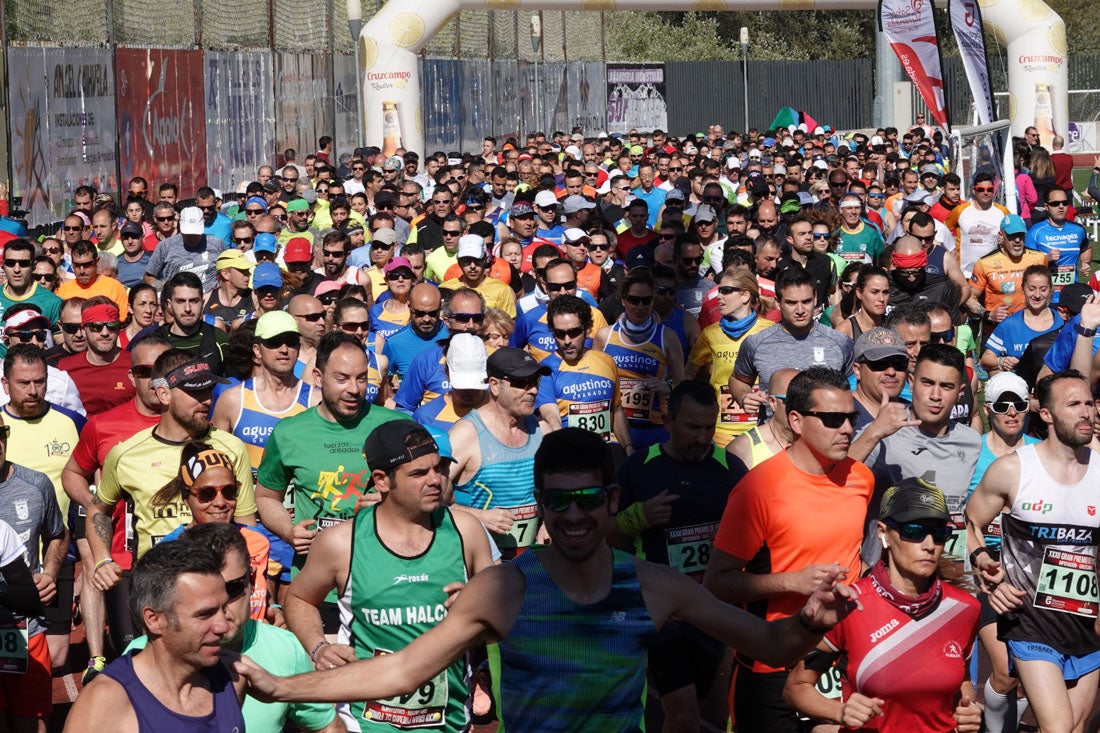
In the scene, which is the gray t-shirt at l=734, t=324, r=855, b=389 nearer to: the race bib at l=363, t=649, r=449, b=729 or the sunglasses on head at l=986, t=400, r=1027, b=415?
the sunglasses on head at l=986, t=400, r=1027, b=415

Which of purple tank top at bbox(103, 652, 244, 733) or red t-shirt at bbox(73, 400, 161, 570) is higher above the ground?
red t-shirt at bbox(73, 400, 161, 570)

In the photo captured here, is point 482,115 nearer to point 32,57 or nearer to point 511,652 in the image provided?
point 32,57

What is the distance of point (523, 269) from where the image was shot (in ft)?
45.0

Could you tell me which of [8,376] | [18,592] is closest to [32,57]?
[8,376]

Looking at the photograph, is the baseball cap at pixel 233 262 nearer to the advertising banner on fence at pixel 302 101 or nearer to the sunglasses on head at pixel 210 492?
the sunglasses on head at pixel 210 492

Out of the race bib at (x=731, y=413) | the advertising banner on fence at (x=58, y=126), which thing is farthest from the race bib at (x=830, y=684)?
the advertising banner on fence at (x=58, y=126)

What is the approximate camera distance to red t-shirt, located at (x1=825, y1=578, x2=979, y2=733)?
4871 mm

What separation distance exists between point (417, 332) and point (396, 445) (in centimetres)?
439

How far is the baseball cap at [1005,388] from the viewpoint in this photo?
684 cm

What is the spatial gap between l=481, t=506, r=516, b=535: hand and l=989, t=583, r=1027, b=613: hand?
5.98 ft

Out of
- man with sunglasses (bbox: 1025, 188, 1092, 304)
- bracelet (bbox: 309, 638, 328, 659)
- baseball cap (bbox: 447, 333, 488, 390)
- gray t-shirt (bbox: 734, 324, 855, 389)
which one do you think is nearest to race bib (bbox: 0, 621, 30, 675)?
bracelet (bbox: 309, 638, 328, 659)

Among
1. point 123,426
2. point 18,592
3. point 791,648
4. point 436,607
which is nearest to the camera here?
point 791,648

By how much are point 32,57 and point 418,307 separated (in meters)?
12.6

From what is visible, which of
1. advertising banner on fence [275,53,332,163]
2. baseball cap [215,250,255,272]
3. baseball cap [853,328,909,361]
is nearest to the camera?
baseball cap [853,328,909,361]
